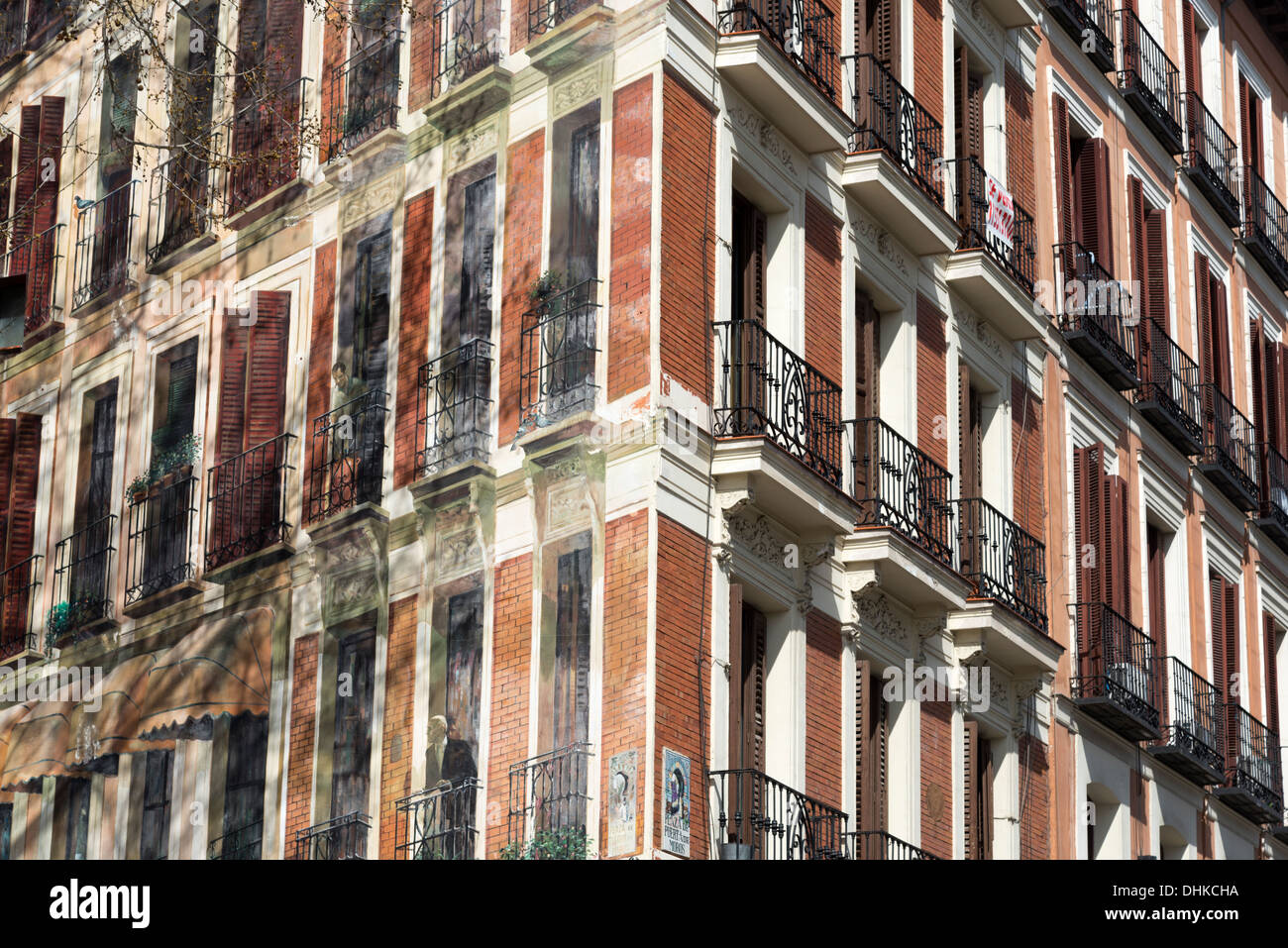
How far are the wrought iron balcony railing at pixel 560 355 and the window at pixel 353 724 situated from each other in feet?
9.38

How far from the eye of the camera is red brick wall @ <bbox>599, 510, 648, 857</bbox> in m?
20.8

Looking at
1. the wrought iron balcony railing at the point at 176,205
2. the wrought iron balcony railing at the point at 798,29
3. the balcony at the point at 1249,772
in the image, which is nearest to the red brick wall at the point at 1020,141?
the wrought iron balcony railing at the point at 798,29

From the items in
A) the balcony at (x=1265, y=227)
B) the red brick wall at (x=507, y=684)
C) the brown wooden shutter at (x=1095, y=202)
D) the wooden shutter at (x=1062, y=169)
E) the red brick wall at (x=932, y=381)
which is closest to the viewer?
the red brick wall at (x=507, y=684)

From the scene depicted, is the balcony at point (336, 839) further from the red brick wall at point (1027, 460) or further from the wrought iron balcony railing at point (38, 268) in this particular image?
the red brick wall at point (1027, 460)

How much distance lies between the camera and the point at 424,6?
25266 millimetres

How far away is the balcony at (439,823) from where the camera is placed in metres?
21.7

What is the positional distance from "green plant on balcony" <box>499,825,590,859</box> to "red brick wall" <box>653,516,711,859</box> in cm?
77

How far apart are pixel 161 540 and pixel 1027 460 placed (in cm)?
1027

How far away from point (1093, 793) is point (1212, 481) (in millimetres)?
6710

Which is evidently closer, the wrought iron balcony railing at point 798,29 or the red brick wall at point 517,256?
the red brick wall at point 517,256

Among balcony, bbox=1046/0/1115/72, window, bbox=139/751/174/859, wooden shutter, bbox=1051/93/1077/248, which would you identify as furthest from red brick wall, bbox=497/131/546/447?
balcony, bbox=1046/0/1115/72

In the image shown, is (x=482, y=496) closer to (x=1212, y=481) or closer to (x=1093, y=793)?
(x=1093, y=793)

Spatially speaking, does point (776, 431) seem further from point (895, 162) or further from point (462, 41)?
point (462, 41)

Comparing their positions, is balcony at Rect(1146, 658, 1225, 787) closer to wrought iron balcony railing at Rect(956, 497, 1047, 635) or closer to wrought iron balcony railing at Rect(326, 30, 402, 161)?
wrought iron balcony railing at Rect(956, 497, 1047, 635)
